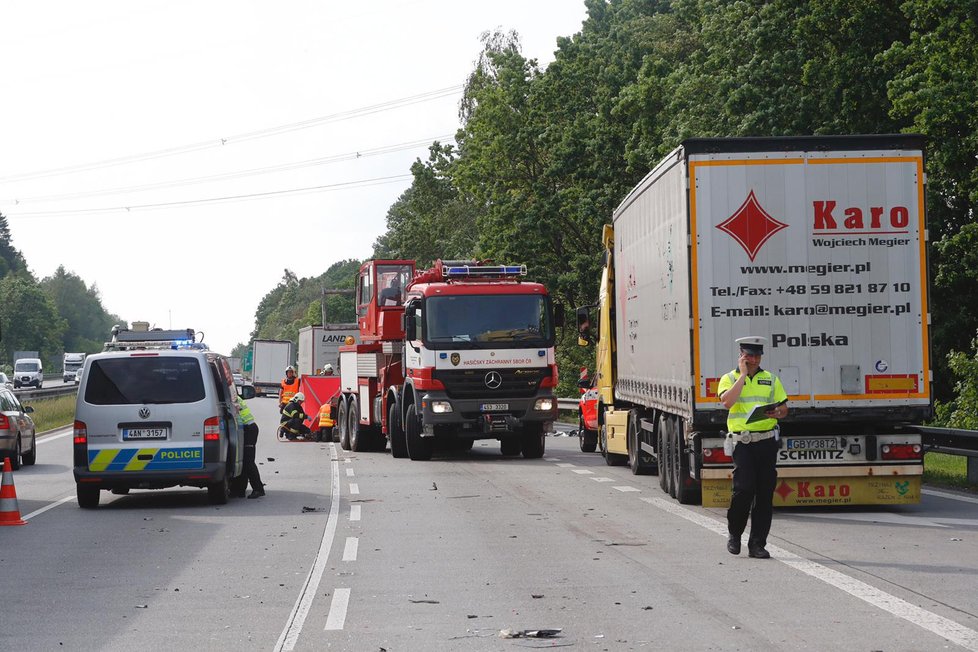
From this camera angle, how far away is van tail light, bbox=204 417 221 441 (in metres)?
16.9

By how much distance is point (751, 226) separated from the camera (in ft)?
48.1

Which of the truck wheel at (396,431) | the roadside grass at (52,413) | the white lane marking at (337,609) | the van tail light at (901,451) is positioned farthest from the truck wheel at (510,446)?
the roadside grass at (52,413)

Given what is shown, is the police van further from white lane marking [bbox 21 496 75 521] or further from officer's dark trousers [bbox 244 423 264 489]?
officer's dark trousers [bbox 244 423 264 489]

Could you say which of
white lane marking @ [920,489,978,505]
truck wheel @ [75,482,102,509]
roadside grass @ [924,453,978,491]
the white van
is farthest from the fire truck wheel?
the white van

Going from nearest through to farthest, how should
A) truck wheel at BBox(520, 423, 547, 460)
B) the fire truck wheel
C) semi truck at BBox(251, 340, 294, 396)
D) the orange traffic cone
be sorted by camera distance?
the orange traffic cone
truck wheel at BBox(520, 423, 547, 460)
the fire truck wheel
semi truck at BBox(251, 340, 294, 396)

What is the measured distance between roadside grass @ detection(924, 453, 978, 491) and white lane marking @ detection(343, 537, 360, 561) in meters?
8.15

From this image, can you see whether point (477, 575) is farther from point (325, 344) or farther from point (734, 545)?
point (325, 344)

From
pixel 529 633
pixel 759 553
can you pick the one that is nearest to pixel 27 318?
pixel 759 553

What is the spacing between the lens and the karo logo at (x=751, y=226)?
1462 centimetres

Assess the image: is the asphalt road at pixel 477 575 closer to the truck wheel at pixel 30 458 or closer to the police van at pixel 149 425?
the police van at pixel 149 425

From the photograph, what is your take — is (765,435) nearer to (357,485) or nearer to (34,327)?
(357,485)

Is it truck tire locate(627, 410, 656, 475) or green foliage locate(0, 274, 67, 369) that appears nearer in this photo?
truck tire locate(627, 410, 656, 475)

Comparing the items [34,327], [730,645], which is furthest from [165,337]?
[34,327]

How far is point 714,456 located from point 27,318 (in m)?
174
